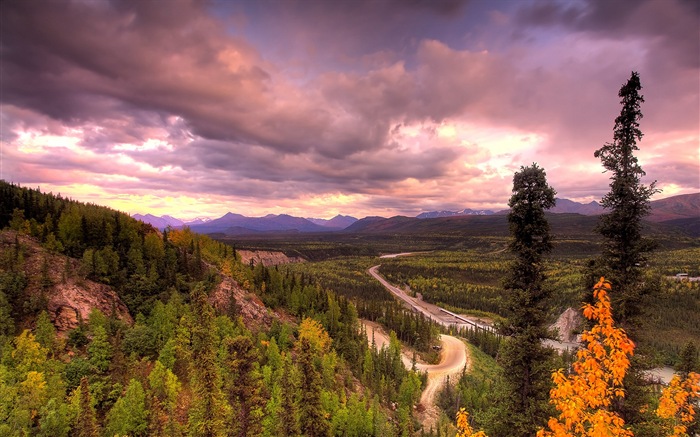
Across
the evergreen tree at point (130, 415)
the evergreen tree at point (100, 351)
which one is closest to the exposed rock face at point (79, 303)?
the evergreen tree at point (100, 351)

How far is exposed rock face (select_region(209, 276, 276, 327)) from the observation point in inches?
2717

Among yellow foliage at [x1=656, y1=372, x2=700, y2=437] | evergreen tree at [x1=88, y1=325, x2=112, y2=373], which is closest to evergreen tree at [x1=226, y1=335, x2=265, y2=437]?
yellow foliage at [x1=656, y1=372, x2=700, y2=437]

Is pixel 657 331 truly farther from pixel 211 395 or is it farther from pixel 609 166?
pixel 211 395

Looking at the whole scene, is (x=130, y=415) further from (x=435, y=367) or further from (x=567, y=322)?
(x=567, y=322)

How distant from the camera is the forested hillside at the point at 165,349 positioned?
3164 centimetres

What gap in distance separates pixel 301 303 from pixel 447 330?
2606 inches

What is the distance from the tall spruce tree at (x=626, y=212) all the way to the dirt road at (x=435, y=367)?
5752cm

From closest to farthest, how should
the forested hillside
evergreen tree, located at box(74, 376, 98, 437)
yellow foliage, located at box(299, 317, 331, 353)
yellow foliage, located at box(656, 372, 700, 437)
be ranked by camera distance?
yellow foliage, located at box(656, 372, 700, 437) < evergreen tree, located at box(74, 376, 98, 437) < the forested hillside < yellow foliage, located at box(299, 317, 331, 353)

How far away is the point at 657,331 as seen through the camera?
110000mm

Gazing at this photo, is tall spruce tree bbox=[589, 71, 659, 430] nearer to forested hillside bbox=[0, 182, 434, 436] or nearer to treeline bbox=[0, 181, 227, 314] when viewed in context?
forested hillside bbox=[0, 182, 434, 436]

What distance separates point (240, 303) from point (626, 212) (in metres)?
69.5

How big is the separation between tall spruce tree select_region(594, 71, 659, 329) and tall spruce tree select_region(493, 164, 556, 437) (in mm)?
3753

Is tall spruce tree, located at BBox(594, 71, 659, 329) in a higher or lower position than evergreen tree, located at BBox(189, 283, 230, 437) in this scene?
higher

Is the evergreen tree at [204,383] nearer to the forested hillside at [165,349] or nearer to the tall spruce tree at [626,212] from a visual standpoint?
the forested hillside at [165,349]
